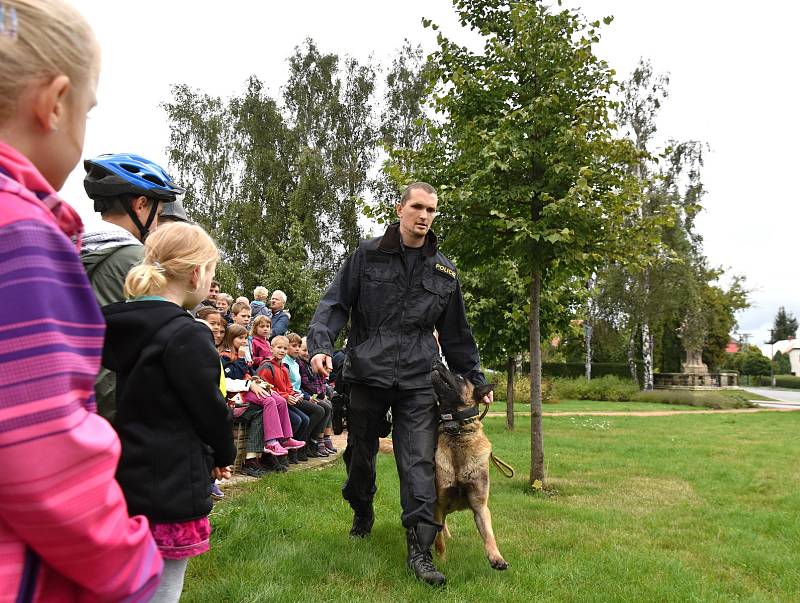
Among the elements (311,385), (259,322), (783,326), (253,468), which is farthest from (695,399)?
(783,326)

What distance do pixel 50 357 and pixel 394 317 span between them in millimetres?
3771

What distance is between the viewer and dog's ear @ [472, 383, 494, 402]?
185 inches

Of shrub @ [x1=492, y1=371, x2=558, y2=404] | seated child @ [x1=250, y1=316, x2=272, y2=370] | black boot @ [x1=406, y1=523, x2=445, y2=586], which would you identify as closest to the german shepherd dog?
black boot @ [x1=406, y1=523, x2=445, y2=586]

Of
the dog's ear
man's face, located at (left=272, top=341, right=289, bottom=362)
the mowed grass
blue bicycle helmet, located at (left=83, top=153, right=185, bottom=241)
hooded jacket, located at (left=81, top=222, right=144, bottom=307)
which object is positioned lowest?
the mowed grass

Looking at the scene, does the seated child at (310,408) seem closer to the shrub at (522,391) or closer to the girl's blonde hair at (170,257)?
the girl's blonde hair at (170,257)

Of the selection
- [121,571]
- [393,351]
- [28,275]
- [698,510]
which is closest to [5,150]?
[28,275]

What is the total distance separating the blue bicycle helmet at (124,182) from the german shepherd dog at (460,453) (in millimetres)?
2385

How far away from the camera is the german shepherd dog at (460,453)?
4.61 m

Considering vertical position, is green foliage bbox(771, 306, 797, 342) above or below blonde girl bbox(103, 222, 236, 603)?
above

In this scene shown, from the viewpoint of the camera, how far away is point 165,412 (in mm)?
2195

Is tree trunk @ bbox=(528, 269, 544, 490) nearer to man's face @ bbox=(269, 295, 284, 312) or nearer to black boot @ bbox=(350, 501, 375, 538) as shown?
black boot @ bbox=(350, 501, 375, 538)

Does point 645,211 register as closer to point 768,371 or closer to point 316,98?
point 316,98

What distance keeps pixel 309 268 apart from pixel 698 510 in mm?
26395

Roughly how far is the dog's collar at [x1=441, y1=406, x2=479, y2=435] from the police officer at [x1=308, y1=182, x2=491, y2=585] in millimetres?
94
